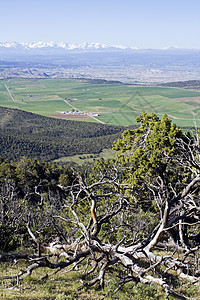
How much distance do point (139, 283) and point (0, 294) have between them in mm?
3360

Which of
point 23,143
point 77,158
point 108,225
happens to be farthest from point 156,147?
point 23,143

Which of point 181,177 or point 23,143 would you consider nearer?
point 181,177

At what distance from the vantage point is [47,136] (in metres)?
107

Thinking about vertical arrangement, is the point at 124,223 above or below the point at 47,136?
above

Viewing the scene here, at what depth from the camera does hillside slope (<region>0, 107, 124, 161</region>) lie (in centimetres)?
8256

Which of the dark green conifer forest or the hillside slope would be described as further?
the hillside slope

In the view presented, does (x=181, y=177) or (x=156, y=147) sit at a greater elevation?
(x=156, y=147)

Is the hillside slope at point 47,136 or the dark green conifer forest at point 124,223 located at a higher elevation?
the dark green conifer forest at point 124,223

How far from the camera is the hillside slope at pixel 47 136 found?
82.6 meters

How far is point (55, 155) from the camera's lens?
83.1 meters

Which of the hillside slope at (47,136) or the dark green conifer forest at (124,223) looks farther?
the hillside slope at (47,136)

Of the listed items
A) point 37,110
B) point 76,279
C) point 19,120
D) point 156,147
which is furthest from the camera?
point 37,110

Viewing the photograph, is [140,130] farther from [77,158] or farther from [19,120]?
[19,120]

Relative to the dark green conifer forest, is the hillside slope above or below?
below
